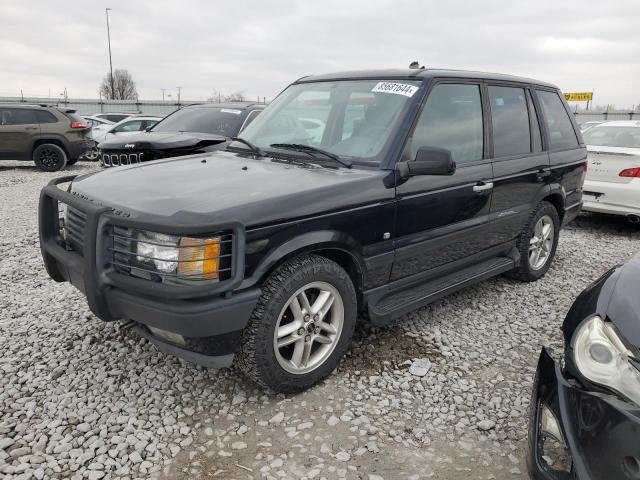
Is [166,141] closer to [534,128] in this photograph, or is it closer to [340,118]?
[340,118]

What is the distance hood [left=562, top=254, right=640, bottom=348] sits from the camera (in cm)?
184

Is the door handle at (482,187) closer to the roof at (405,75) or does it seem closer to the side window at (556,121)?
the roof at (405,75)

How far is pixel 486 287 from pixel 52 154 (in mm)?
12391

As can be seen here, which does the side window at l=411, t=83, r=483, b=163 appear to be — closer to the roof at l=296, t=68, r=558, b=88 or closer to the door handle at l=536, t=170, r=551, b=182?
the roof at l=296, t=68, r=558, b=88

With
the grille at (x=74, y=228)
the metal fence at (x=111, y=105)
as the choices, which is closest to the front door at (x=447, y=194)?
the grille at (x=74, y=228)

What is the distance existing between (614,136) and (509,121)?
4.42 metres

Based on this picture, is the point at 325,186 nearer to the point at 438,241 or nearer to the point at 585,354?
the point at 438,241

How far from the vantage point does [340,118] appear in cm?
362

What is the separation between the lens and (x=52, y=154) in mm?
13250

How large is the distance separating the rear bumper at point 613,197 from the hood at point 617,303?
207 inches

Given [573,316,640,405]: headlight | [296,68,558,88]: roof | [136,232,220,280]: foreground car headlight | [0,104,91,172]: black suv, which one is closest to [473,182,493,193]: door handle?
[296,68,558,88]: roof

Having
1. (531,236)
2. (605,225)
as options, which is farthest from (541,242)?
(605,225)

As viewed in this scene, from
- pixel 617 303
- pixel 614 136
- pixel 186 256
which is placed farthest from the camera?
pixel 614 136

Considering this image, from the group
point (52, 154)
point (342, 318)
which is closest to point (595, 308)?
point (342, 318)
